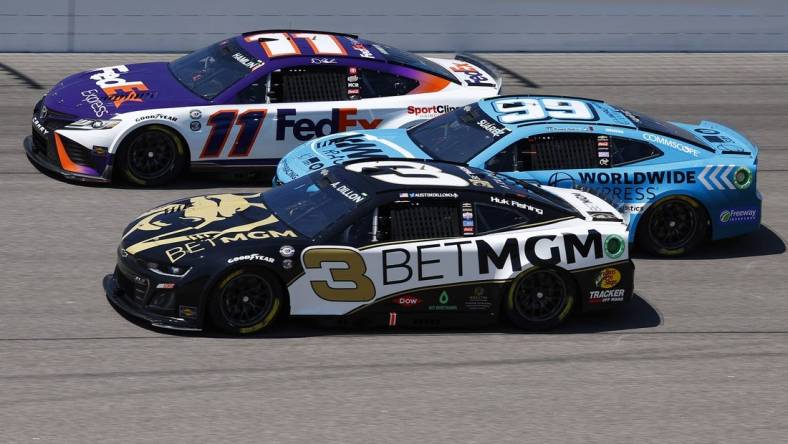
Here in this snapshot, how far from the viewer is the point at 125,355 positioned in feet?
29.6

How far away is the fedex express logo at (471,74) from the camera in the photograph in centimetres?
1443

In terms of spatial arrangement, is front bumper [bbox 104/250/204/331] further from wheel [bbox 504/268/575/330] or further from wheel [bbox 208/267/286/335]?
wheel [bbox 504/268/575/330]

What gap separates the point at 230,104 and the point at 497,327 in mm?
4487

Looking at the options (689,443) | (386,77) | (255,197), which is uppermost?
(386,77)

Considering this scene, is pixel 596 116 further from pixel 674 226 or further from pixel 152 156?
pixel 152 156

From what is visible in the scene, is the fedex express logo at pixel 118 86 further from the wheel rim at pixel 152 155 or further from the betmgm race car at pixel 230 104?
the wheel rim at pixel 152 155

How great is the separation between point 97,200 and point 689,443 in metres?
6.79

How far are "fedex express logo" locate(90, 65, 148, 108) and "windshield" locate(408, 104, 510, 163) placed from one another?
291 cm

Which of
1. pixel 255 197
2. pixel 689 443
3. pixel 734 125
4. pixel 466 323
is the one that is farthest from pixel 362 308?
pixel 734 125

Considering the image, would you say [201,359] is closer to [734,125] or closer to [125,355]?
[125,355]

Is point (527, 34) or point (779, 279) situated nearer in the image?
point (779, 279)

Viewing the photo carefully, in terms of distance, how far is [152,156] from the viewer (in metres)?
13.1

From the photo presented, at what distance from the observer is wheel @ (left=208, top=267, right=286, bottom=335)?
30.4 ft

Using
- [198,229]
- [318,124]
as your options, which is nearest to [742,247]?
[318,124]
